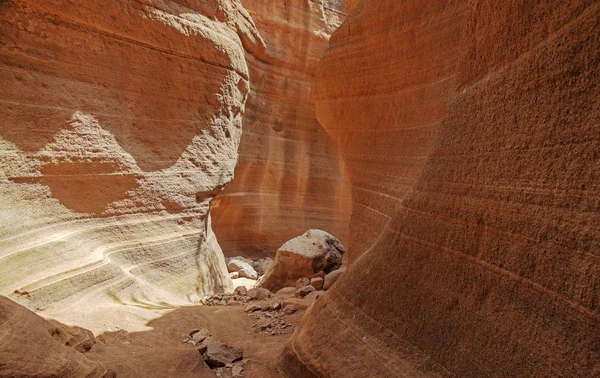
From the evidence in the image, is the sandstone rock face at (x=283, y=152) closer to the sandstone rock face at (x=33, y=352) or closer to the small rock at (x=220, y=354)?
the small rock at (x=220, y=354)

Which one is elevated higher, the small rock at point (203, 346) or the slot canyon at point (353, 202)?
the slot canyon at point (353, 202)

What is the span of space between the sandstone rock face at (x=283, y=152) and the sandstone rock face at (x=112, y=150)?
3362 mm

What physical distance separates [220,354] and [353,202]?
2903 millimetres

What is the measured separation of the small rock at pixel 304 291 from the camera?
16.4 feet

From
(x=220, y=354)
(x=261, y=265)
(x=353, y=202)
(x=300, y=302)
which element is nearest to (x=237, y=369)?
(x=220, y=354)

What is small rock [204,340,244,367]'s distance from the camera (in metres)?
2.92

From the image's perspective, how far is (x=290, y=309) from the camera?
425 cm

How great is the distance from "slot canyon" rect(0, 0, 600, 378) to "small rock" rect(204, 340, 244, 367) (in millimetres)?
18

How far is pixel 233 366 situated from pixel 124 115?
347 centimetres

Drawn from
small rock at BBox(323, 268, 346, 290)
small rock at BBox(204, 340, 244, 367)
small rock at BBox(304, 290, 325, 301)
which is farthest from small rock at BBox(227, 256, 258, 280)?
small rock at BBox(204, 340, 244, 367)

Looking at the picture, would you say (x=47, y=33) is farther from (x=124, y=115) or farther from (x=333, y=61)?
(x=333, y=61)

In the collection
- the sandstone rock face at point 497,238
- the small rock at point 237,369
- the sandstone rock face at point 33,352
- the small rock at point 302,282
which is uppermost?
the sandstone rock face at point 497,238

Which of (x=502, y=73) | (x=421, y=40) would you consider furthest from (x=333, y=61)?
(x=502, y=73)

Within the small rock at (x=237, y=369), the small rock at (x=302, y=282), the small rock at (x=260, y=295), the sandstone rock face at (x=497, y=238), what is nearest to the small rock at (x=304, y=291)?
the small rock at (x=302, y=282)
